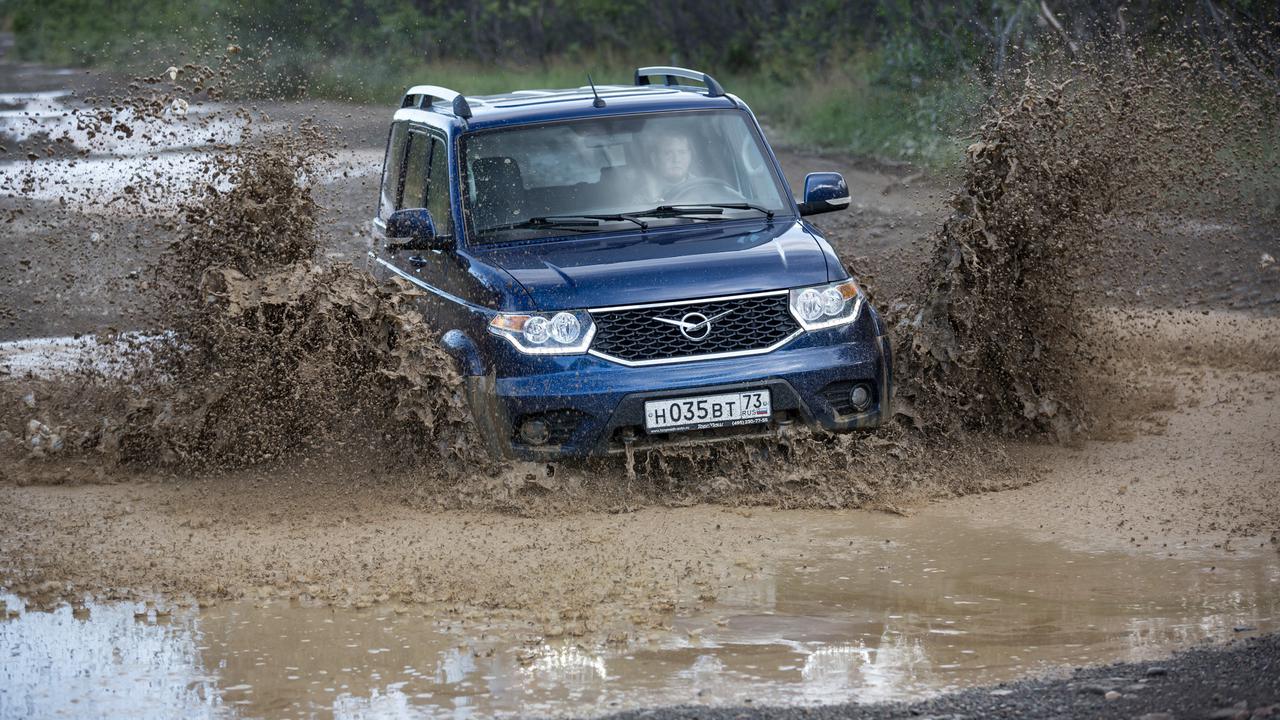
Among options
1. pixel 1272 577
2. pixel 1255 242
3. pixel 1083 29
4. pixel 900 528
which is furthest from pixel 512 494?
pixel 1083 29

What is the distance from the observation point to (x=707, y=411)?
708 cm

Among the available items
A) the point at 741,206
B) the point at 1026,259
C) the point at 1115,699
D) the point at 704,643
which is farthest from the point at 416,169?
the point at 1115,699

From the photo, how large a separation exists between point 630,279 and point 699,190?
109cm

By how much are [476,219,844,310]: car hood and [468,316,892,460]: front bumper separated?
0.93 feet

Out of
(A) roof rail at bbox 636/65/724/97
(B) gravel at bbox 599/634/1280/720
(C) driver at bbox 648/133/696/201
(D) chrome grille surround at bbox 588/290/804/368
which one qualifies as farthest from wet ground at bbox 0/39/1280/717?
(A) roof rail at bbox 636/65/724/97

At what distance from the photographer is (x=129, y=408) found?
8555mm

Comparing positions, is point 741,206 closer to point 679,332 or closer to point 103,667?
point 679,332

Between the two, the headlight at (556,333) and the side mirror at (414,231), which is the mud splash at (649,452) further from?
the headlight at (556,333)

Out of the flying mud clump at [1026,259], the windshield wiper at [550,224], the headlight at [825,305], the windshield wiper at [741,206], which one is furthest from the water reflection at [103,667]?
the flying mud clump at [1026,259]

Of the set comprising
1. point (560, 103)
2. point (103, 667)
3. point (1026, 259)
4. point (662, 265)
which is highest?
point (560, 103)

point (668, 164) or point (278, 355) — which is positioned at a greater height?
point (668, 164)

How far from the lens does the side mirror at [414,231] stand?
7785 mm

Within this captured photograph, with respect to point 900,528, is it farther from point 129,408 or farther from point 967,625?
point 129,408

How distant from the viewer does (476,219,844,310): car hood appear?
23.3ft
